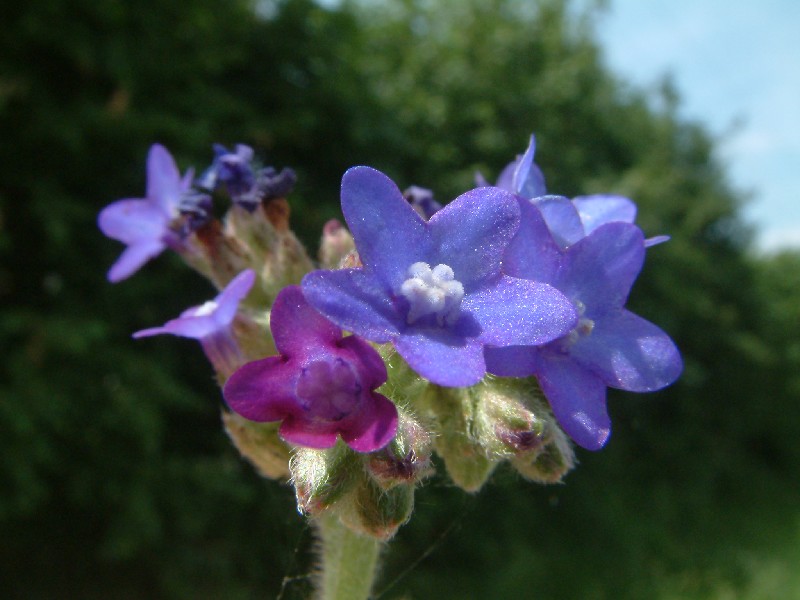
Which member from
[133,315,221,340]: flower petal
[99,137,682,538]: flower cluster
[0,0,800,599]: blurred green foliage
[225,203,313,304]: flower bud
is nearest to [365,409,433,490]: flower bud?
[99,137,682,538]: flower cluster

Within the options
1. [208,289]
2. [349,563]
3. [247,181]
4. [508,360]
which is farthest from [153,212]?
[208,289]

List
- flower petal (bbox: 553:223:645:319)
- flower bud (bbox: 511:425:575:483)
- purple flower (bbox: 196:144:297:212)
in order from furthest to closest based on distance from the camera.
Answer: purple flower (bbox: 196:144:297:212), flower bud (bbox: 511:425:575:483), flower petal (bbox: 553:223:645:319)

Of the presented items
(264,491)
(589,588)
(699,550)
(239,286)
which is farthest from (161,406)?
(699,550)

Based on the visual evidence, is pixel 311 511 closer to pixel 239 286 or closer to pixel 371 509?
pixel 371 509

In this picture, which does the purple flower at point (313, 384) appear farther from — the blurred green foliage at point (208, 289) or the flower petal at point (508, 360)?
the blurred green foliage at point (208, 289)

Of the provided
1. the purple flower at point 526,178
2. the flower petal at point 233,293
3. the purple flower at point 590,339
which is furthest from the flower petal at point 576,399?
the flower petal at point 233,293

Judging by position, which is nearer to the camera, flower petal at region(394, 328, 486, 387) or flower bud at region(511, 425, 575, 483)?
flower petal at region(394, 328, 486, 387)

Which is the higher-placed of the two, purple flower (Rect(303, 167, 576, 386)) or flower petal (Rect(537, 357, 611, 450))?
purple flower (Rect(303, 167, 576, 386))

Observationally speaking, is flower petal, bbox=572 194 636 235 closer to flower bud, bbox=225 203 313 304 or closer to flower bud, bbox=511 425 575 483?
flower bud, bbox=511 425 575 483
